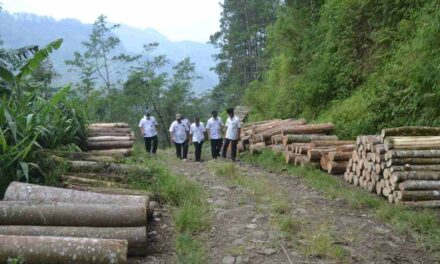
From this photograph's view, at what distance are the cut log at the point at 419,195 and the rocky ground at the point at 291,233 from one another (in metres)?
0.67

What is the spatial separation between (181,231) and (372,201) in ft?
10.4

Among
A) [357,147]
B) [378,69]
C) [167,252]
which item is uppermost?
[378,69]

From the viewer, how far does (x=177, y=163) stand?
12.8 metres

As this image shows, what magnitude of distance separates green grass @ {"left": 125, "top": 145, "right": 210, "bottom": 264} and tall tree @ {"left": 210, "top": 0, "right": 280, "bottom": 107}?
32.6 m

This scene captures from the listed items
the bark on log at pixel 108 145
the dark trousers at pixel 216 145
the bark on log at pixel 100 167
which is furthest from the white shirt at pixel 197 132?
the bark on log at pixel 100 167

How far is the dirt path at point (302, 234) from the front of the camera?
4879 millimetres

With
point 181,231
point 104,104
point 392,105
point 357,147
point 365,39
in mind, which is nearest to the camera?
point 181,231

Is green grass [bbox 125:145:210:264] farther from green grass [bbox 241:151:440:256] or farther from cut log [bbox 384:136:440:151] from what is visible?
cut log [bbox 384:136:440:151]

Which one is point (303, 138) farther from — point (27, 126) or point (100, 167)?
point (27, 126)

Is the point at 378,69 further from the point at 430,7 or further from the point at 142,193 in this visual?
the point at 142,193

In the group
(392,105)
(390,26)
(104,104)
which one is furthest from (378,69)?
(104,104)

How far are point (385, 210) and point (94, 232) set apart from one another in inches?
162

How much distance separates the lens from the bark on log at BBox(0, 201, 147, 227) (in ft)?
15.9

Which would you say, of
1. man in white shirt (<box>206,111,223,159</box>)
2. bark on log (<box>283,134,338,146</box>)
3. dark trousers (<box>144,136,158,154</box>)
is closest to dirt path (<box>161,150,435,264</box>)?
bark on log (<box>283,134,338,146</box>)
